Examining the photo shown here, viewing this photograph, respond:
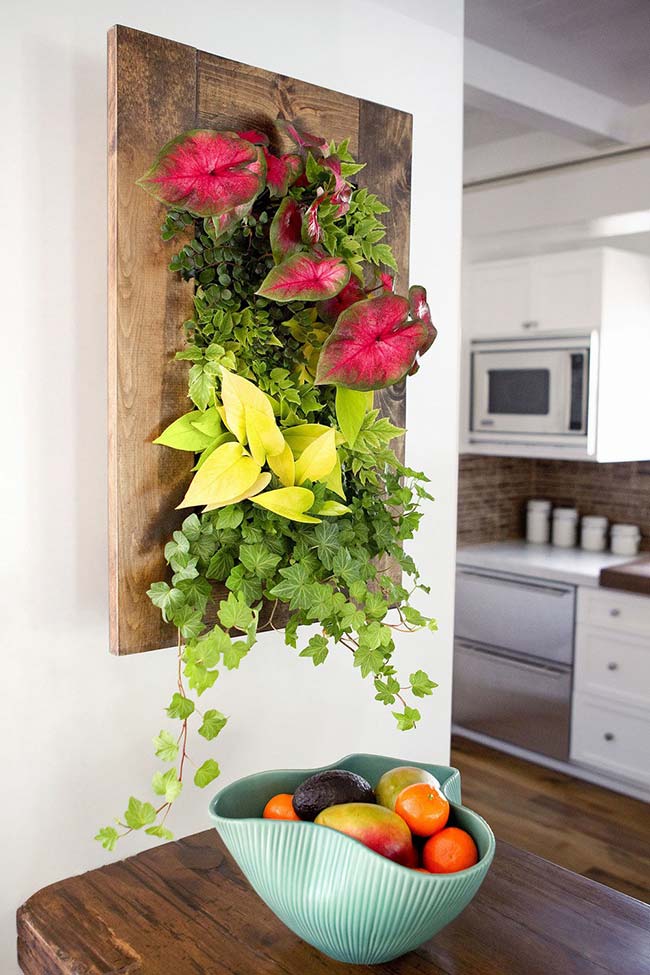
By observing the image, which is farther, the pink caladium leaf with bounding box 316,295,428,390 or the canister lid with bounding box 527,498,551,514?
the canister lid with bounding box 527,498,551,514

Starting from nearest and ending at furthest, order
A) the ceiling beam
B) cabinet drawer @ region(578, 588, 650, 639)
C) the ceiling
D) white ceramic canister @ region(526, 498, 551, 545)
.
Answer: the ceiling < the ceiling beam < cabinet drawer @ region(578, 588, 650, 639) < white ceramic canister @ region(526, 498, 551, 545)

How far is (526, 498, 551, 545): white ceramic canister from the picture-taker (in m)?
4.34

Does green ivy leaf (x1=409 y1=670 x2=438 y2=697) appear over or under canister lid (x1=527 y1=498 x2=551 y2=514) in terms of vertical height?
under

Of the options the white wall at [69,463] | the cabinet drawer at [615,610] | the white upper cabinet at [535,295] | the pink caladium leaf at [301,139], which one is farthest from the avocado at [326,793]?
the white upper cabinet at [535,295]

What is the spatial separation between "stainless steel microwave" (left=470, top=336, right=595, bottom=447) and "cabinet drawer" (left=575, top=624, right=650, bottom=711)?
77 cm

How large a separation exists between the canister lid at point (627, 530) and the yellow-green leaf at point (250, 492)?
9.90ft

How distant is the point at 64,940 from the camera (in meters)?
1.17

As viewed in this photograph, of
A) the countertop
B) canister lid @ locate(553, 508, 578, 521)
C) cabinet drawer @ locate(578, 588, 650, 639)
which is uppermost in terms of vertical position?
canister lid @ locate(553, 508, 578, 521)

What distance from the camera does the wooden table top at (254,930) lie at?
1118mm

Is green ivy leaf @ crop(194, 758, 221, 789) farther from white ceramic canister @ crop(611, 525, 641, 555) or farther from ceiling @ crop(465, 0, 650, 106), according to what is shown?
white ceramic canister @ crop(611, 525, 641, 555)

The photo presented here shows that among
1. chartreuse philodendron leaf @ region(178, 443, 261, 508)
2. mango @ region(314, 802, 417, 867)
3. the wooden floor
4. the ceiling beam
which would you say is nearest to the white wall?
chartreuse philodendron leaf @ region(178, 443, 261, 508)

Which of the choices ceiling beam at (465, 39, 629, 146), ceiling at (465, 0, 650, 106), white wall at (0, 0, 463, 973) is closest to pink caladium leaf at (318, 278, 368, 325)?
white wall at (0, 0, 463, 973)

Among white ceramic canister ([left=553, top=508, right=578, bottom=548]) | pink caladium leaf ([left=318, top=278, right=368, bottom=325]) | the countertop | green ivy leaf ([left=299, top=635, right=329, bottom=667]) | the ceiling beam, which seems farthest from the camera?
white ceramic canister ([left=553, top=508, right=578, bottom=548])

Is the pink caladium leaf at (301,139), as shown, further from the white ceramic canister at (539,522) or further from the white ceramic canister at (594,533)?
the white ceramic canister at (539,522)
